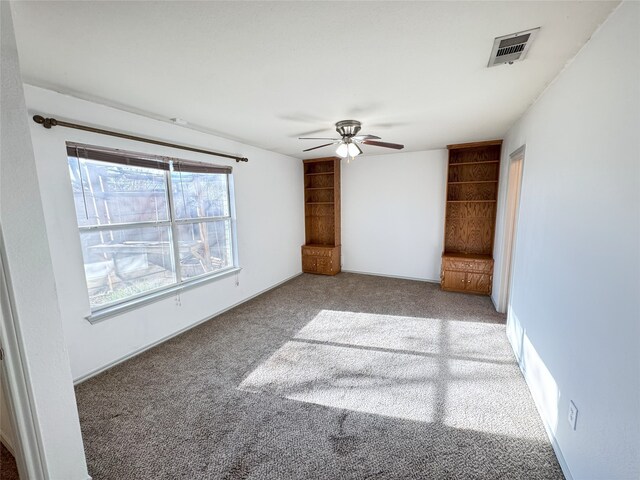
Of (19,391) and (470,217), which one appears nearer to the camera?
(19,391)

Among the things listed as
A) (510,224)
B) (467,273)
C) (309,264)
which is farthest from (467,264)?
(309,264)

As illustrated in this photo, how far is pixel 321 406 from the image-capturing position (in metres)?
2.08

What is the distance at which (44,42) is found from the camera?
148 cm

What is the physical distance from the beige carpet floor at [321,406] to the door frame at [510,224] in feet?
1.35

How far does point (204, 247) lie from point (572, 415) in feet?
12.1

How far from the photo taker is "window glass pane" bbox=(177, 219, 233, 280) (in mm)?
3322

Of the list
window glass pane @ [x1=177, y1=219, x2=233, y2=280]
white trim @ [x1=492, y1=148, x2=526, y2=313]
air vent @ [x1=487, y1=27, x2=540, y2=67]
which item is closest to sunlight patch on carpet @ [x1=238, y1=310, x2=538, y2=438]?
white trim @ [x1=492, y1=148, x2=526, y2=313]

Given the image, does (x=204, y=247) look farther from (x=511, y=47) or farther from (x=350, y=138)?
(x=511, y=47)

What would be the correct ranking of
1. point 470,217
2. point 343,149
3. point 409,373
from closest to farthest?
point 409,373 → point 343,149 → point 470,217

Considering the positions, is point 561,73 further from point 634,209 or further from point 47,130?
point 47,130

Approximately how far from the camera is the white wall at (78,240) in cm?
216

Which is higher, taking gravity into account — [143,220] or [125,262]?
[143,220]

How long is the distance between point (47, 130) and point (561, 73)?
12.2 feet

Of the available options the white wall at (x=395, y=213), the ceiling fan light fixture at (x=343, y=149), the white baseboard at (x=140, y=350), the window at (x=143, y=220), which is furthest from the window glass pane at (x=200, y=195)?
the white wall at (x=395, y=213)
